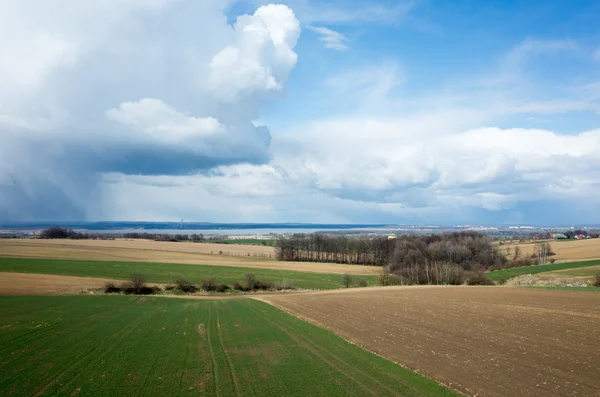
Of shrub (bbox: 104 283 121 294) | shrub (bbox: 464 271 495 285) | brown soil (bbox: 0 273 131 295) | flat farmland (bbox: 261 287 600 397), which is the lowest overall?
shrub (bbox: 464 271 495 285)

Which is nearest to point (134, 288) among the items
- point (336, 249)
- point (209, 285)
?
point (209, 285)

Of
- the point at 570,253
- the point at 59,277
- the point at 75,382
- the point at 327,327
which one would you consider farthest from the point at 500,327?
the point at 570,253

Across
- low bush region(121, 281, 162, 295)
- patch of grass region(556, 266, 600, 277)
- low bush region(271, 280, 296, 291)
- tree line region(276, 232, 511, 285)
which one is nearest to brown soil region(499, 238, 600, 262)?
tree line region(276, 232, 511, 285)

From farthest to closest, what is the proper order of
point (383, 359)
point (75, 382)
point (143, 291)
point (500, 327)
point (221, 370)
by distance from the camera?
point (143, 291) → point (500, 327) → point (383, 359) → point (221, 370) → point (75, 382)

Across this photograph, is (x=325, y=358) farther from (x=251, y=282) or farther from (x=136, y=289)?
(x=251, y=282)

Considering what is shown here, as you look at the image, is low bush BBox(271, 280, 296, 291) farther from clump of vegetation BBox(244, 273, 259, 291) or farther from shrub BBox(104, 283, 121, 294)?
shrub BBox(104, 283, 121, 294)

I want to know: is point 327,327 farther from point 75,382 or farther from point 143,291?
point 143,291
